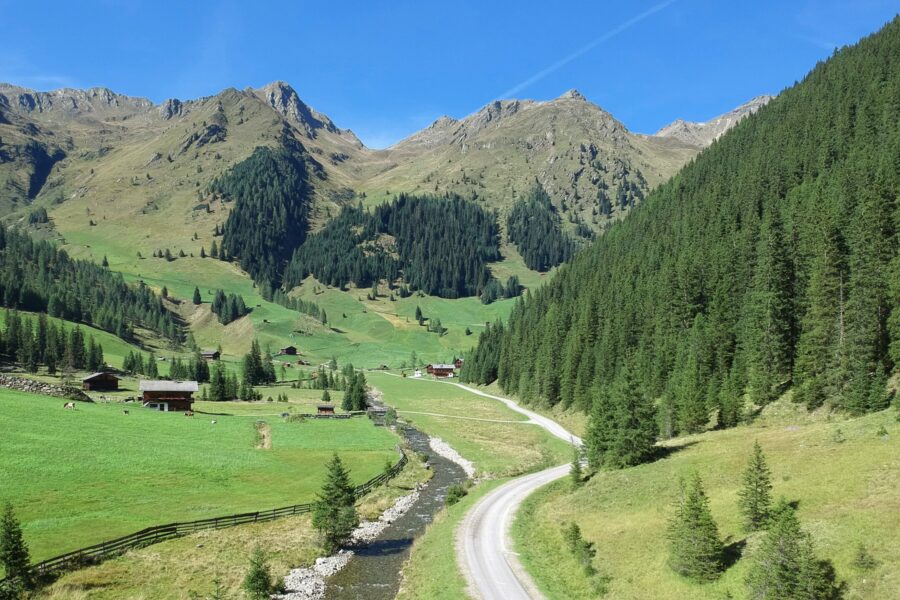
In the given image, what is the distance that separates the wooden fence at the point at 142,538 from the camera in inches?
1289

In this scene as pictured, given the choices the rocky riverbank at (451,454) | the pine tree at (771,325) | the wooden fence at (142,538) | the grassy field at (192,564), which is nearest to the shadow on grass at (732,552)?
the grassy field at (192,564)

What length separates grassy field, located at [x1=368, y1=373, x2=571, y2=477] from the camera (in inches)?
2944

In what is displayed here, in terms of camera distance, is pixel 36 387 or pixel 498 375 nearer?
pixel 36 387

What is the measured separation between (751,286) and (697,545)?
62378 millimetres

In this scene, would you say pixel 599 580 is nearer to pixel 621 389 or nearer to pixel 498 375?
pixel 621 389

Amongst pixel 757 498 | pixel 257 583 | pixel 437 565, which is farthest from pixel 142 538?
pixel 757 498

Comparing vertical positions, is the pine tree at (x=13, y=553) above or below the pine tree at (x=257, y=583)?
above

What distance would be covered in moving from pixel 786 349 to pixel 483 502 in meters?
44.2

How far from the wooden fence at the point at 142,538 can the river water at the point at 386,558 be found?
9.84m

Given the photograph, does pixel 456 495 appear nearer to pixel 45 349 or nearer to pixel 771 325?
pixel 771 325

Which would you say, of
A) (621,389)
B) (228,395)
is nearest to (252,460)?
(621,389)

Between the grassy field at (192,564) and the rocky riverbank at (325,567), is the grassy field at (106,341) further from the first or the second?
the rocky riverbank at (325,567)

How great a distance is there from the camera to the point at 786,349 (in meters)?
66.3

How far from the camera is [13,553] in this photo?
2939 cm
